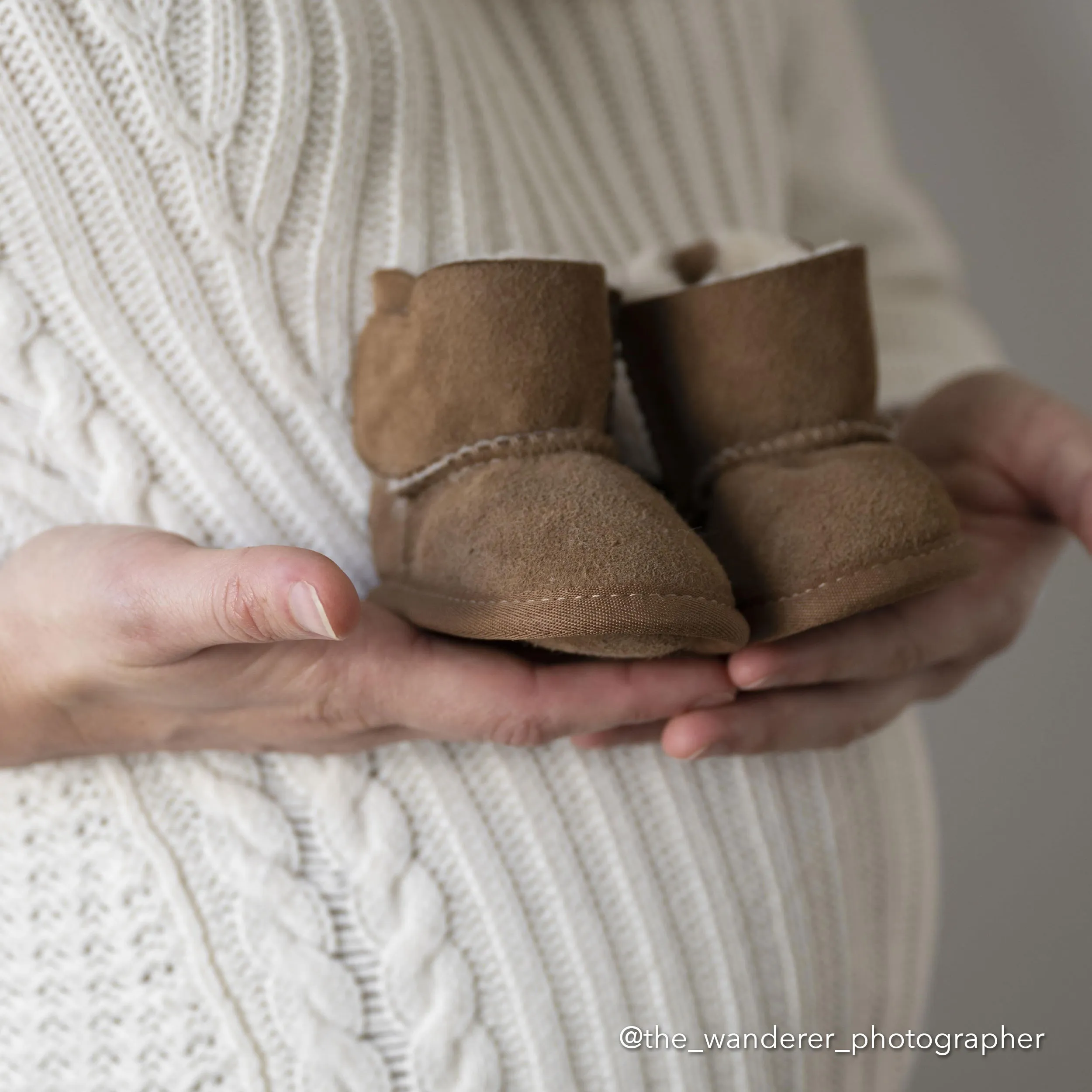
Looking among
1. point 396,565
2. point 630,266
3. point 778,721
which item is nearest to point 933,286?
point 630,266

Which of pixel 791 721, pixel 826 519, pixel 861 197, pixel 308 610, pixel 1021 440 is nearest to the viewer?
pixel 308 610

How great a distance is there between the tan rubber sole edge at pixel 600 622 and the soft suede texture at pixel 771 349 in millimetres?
154

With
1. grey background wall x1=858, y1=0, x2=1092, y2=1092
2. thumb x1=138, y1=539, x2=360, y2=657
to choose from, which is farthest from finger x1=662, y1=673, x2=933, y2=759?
grey background wall x1=858, y1=0, x2=1092, y2=1092

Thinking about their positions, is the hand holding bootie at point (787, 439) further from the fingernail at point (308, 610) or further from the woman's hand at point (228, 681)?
the fingernail at point (308, 610)

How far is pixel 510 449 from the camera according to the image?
21.0 inches

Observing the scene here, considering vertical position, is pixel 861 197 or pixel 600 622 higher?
pixel 861 197

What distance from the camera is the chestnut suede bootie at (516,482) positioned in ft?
1.51

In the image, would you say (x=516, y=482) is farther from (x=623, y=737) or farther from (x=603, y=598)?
(x=623, y=737)

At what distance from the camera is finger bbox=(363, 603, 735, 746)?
53cm

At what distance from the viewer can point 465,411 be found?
533 mm

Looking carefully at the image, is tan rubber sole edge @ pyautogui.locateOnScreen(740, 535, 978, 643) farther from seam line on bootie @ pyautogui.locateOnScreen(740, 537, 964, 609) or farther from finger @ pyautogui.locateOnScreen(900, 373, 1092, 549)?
finger @ pyautogui.locateOnScreen(900, 373, 1092, 549)

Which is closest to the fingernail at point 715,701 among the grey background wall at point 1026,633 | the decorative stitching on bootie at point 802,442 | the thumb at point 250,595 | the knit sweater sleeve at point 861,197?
the decorative stitching on bootie at point 802,442

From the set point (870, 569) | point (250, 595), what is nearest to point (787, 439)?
point (870, 569)

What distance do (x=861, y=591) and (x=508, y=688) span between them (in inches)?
7.3
